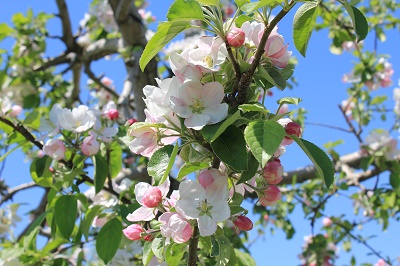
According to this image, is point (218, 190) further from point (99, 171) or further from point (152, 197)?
point (99, 171)

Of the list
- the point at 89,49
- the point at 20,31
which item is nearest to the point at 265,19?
the point at 89,49

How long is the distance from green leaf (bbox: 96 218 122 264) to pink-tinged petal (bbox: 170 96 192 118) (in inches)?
27.7

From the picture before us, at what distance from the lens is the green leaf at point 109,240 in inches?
55.6

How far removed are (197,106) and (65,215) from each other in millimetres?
811

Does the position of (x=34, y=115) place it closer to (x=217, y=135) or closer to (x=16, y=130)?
(x=16, y=130)

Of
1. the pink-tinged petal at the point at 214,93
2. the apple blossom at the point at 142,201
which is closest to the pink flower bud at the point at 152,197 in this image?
the apple blossom at the point at 142,201

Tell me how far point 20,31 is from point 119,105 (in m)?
1.05

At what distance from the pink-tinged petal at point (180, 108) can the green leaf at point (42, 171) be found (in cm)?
79

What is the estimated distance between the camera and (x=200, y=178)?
872 mm

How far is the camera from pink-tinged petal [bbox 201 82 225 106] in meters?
0.85

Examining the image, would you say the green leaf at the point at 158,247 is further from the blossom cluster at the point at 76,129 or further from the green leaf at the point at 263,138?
the blossom cluster at the point at 76,129

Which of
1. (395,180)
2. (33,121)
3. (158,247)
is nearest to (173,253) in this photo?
(158,247)

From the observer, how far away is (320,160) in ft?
2.55

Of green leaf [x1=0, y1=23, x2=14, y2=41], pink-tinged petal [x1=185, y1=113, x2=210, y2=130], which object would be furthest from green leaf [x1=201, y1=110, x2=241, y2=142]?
green leaf [x1=0, y1=23, x2=14, y2=41]
